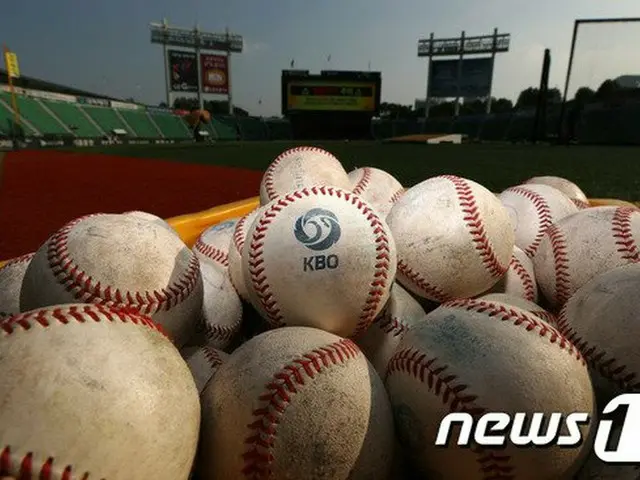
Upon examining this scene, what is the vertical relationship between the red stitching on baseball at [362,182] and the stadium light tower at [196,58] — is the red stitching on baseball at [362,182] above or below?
below

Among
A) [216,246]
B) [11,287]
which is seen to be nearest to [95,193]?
[216,246]

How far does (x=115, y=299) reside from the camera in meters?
1.76

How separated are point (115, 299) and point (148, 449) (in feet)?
2.39

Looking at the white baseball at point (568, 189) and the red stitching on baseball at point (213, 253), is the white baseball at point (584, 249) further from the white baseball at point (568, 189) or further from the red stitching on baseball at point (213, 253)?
the red stitching on baseball at point (213, 253)

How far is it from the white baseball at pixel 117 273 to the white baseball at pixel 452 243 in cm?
106

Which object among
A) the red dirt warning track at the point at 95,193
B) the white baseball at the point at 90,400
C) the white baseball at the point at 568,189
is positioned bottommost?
the red dirt warning track at the point at 95,193

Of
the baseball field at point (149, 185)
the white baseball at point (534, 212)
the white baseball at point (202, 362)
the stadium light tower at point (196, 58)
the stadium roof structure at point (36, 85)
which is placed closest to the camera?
the white baseball at point (202, 362)

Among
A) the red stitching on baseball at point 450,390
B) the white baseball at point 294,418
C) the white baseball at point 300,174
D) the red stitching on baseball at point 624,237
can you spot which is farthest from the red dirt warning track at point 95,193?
the red stitching on baseball at point 624,237

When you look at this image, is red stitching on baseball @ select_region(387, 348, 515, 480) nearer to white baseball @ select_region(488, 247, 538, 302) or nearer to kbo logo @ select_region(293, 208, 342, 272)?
kbo logo @ select_region(293, 208, 342, 272)

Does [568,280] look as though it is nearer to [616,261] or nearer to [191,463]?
[616,261]

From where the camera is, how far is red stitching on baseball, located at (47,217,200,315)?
1.75 metres

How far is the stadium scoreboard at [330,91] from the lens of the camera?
36750 millimetres

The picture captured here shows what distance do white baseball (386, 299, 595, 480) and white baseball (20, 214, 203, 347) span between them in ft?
2.92

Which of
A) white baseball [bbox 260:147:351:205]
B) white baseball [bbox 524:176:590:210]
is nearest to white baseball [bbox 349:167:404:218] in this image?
white baseball [bbox 260:147:351:205]
